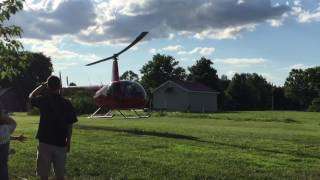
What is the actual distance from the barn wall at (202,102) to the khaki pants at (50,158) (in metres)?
80.2

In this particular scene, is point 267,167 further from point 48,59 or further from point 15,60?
point 48,59

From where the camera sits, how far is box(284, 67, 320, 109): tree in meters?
128

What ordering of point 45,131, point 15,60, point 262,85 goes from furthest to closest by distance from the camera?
point 262,85
point 15,60
point 45,131

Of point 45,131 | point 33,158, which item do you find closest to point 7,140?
point 45,131

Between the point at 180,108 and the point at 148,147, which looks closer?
the point at 148,147

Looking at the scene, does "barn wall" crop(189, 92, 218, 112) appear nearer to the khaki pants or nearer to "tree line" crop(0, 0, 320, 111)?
"tree line" crop(0, 0, 320, 111)

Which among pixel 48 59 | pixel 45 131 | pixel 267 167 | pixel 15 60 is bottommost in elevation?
pixel 267 167

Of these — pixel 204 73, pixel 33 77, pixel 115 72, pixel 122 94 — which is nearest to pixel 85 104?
pixel 115 72

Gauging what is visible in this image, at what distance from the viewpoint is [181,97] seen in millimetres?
90188

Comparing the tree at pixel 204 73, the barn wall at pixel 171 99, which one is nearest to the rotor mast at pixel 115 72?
the barn wall at pixel 171 99

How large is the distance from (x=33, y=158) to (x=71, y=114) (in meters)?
5.74

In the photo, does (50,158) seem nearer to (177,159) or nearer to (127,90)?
(177,159)

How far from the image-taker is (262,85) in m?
135

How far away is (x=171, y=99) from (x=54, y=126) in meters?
83.1
